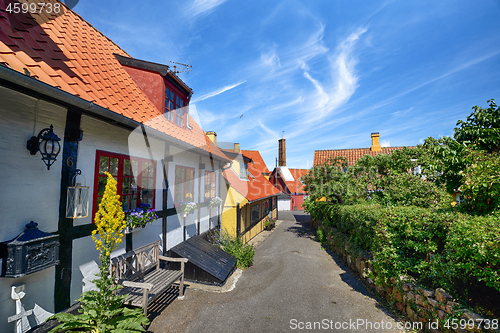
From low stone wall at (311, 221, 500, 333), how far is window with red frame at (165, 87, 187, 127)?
26.1 ft

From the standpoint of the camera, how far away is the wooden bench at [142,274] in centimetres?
460

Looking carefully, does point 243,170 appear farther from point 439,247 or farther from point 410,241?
point 439,247

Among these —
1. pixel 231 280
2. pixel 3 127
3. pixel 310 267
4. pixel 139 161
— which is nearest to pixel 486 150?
pixel 310 267

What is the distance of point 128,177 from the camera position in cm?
529

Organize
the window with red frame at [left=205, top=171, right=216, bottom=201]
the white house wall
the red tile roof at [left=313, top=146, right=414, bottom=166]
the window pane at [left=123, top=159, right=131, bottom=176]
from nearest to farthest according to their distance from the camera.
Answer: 1. the white house wall
2. the window pane at [left=123, top=159, right=131, bottom=176]
3. the window with red frame at [left=205, top=171, right=216, bottom=201]
4. the red tile roof at [left=313, top=146, right=414, bottom=166]

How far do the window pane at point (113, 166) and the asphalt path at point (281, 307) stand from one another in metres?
3.28

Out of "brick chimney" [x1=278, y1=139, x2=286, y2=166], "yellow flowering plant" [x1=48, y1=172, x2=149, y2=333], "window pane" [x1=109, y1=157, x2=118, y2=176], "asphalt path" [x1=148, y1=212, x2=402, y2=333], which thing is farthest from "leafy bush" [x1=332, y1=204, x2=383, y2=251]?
"brick chimney" [x1=278, y1=139, x2=286, y2=166]

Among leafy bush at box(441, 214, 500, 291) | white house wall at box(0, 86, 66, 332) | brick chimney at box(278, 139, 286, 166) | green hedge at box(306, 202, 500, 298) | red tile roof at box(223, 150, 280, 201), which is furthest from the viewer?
brick chimney at box(278, 139, 286, 166)

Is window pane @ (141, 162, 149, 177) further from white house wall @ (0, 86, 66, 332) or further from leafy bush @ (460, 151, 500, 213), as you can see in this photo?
leafy bush @ (460, 151, 500, 213)

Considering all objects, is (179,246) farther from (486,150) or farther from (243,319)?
(486,150)

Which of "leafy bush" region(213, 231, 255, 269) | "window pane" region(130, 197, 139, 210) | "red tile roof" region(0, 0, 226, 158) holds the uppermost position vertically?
"red tile roof" region(0, 0, 226, 158)

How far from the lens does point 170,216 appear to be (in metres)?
7.01

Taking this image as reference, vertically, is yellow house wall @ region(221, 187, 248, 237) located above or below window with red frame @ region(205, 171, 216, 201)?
below

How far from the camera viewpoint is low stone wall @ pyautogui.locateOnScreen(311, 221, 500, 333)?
3733 mm
